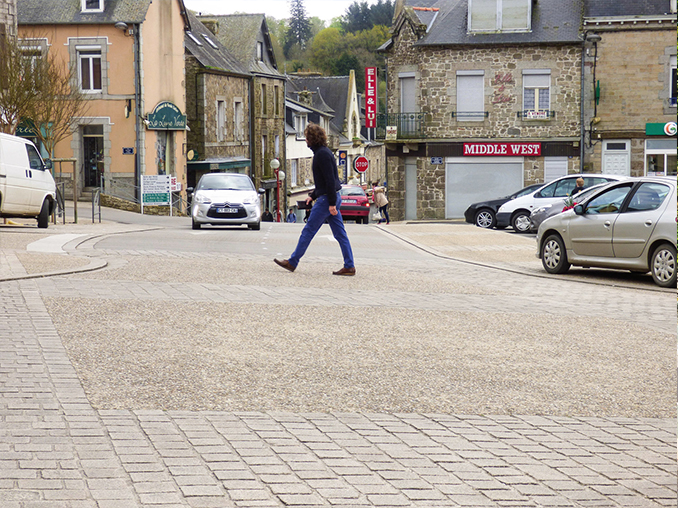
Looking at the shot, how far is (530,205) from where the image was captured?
25969mm

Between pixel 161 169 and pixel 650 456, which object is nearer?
pixel 650 456

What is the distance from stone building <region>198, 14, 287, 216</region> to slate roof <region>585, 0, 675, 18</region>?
21.2 m

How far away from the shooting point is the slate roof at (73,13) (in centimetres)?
3806

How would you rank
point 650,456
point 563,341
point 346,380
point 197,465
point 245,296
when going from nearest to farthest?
point 197,465 < point 650,456 < point 346,380 < point 563,341 < point 245,296

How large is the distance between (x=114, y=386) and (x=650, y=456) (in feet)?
11.1

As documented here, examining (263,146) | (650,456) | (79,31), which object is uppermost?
(79,31)

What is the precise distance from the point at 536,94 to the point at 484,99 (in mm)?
2122

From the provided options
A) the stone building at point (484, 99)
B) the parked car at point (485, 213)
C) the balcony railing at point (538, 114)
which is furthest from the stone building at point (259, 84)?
the parked car at point (485, 213)

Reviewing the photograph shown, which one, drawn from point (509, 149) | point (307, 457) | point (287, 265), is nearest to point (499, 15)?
point (509, 149)

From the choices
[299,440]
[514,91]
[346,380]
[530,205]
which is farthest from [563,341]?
[514,91]

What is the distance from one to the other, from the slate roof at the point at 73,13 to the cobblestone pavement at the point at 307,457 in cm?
3401

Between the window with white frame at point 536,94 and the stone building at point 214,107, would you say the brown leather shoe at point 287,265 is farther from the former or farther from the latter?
the stone building at point 214,107

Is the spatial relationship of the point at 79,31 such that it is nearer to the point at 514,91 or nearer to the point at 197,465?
the point at 514,91

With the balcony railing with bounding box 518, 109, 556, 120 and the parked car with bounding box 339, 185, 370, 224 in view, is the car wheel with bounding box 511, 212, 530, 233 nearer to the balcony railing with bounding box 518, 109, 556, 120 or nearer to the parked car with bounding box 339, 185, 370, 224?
the parked car with bounding box 339, 185, 370, 224
